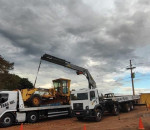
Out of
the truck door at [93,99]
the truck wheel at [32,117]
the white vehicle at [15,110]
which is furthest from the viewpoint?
the truck wheel at [32,117]

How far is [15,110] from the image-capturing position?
14.6m

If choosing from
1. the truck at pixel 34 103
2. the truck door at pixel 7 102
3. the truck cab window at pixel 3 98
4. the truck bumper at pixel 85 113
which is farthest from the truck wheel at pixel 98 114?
the truck cab window at pixel 3 98

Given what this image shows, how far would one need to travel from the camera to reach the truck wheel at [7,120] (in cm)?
1367

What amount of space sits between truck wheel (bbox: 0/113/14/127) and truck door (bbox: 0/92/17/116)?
1.41ft

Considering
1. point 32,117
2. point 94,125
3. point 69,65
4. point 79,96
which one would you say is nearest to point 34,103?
point 32,117

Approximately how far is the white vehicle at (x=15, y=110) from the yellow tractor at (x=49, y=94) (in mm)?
724

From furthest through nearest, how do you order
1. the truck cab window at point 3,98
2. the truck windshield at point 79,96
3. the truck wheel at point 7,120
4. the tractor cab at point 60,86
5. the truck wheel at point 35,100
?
the tractor cab at point 60,86 < the truck wheel at point 35,100 < the truck windshield at point 79,96 < the truck cab window at point 3,98 < the truck wheel at point 7,120

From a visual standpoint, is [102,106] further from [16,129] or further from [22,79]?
[22,79]

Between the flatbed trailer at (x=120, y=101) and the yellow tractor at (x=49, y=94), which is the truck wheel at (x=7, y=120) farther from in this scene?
the flatbed trailer at (x=120, y=101)

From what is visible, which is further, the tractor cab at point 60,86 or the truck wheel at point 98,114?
the tractor cab at point 60,86

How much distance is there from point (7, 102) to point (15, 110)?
93 cm

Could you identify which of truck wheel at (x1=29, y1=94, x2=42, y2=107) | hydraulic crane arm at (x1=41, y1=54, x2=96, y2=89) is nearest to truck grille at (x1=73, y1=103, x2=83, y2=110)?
truck wheel at (x1=29, y1=94, x2=42, y2=107)

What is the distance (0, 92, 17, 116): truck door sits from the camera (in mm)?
14005

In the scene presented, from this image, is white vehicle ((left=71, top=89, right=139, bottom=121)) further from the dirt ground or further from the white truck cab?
the dirt ground
